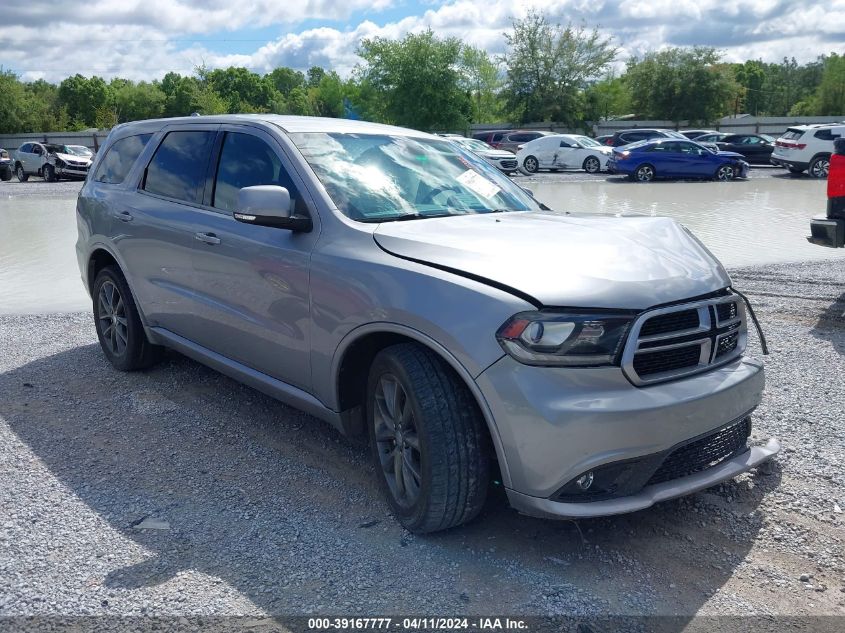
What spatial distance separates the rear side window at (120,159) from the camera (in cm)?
553

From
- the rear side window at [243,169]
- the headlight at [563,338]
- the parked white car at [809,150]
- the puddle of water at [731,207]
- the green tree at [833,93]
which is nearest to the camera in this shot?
the headlight at [563,338]

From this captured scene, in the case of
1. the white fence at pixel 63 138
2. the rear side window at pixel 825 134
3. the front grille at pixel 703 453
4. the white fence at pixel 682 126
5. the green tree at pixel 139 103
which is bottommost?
the front grille at pixel 703 453

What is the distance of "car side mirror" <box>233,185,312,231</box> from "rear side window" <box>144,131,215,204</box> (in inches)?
43.6

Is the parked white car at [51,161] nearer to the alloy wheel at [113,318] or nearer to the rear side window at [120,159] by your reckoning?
the rear side window at [120,159]

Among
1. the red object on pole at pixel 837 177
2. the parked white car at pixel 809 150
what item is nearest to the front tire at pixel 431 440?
the red object on pole at pixel 837 177

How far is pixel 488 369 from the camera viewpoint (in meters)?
2.90

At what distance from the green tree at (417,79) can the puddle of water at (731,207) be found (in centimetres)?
2851

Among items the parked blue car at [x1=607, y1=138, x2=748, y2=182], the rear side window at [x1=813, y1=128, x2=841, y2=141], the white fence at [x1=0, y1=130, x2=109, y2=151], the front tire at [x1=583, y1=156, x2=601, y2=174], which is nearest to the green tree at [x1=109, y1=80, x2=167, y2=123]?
the white fence at [x1=0, y1=130, x2=109, y2=151]

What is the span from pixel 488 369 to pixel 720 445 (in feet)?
3.74

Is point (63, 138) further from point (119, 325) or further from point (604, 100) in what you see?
point (119, 325)

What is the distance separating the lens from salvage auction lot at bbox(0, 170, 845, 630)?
2.96 meters

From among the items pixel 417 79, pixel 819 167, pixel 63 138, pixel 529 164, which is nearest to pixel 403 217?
pixel 819 167

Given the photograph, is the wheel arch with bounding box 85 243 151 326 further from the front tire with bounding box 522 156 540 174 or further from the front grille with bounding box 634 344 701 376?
the front tire with bounding box 522 156 540 174

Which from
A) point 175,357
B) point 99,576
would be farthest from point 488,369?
point 175,357
